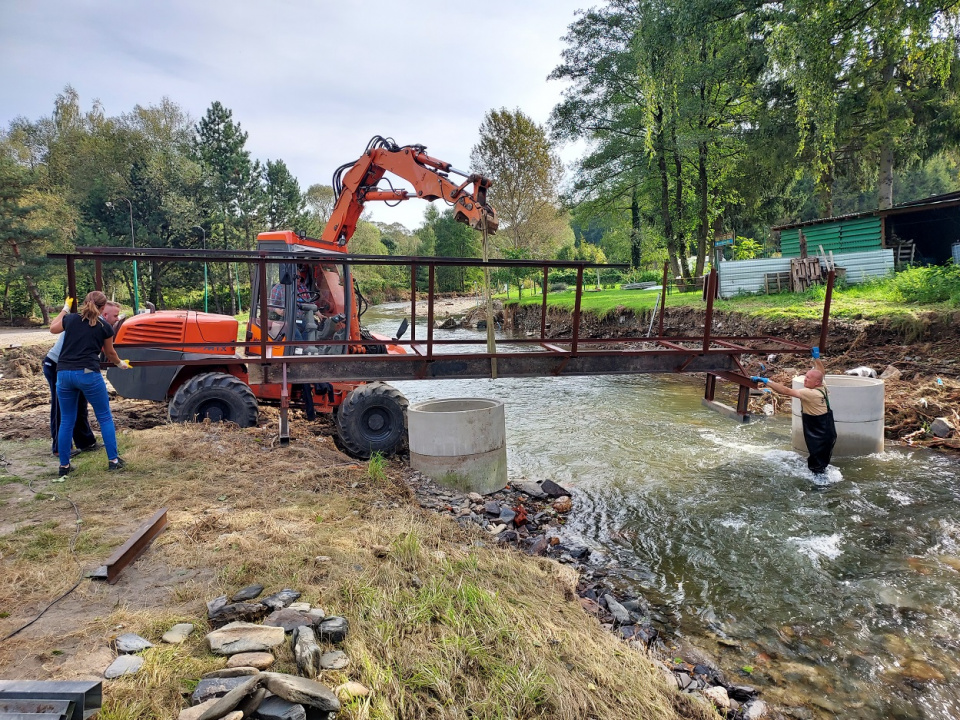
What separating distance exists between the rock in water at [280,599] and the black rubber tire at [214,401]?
4594 mm

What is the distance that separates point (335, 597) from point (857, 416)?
7941mm

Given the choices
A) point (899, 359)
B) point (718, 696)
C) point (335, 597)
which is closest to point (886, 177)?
point (899, 359)

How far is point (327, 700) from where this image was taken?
242 centimetres

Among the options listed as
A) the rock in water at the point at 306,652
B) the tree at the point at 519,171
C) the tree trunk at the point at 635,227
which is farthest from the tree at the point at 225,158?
the rock in water at the point at 306,652

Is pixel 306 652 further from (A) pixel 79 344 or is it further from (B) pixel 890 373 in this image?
(B) pixel 890 373

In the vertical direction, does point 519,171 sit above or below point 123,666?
above

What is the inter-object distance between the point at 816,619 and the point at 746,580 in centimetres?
66

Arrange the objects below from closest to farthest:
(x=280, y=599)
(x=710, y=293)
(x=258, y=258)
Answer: (x=280, y=599) < (x=258, y=258) < (x=710, y=293)

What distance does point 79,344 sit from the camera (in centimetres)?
539

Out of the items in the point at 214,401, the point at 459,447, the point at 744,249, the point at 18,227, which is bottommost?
the point at 459,447

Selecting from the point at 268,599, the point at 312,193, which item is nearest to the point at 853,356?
the point at 268,599

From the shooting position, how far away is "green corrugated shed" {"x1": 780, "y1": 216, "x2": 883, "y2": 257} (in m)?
19.6

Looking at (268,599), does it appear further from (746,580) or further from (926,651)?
(926,651)

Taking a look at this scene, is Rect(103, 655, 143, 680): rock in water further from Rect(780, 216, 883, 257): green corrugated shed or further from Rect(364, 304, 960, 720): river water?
Rect(780, 216, 883, 257): green corrugated shed
